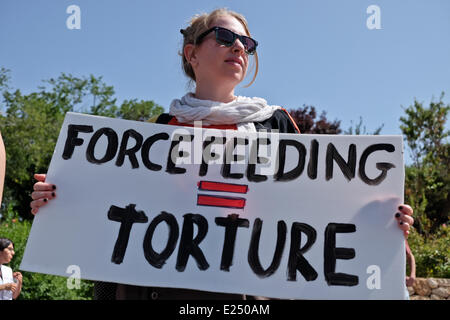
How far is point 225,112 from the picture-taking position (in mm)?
2010

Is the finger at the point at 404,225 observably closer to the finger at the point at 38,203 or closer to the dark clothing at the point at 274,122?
the dark clothing at the point at 274,122

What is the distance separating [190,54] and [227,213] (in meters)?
0.93

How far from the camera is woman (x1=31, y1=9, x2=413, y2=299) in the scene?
6.59ft

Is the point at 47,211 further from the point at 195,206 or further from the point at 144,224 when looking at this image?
the point at 195,206

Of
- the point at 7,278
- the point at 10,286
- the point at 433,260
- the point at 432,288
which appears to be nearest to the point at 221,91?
the point at 10,286

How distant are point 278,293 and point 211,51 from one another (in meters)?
1.19

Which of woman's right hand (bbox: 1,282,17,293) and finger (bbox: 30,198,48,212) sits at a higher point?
finger (bbox: 30,198,48,212)

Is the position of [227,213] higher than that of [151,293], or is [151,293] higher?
[227,213]

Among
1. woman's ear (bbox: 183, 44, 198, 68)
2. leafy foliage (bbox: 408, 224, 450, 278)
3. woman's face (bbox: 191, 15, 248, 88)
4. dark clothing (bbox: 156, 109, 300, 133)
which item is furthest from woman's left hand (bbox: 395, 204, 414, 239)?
leafy foliage (bbox: 408, 224, 450, 278)

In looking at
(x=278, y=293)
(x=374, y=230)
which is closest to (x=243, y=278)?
(x=278, y=293)

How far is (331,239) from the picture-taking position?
6.02 feet

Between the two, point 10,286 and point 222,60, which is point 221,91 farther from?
point 10,286

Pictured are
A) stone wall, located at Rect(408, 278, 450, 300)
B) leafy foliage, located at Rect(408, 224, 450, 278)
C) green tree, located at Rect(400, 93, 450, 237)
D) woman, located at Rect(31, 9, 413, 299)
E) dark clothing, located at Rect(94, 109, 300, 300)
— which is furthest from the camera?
green tree, located at Rect(400, 93, 450, 237)

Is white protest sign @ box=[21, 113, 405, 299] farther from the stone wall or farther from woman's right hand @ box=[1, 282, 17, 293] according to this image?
the stone wall
